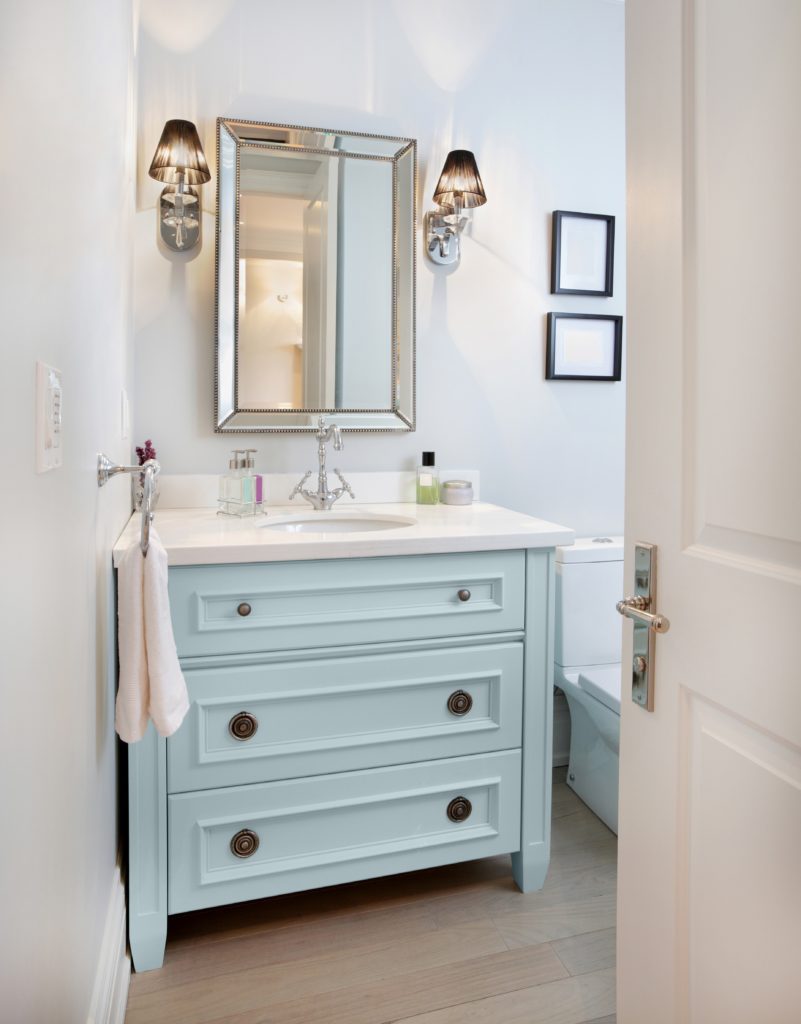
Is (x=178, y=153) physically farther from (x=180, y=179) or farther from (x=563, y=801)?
(x=563, y=801)

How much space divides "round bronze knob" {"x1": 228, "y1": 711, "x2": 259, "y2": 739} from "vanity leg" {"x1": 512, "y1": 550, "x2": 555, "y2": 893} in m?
0.64

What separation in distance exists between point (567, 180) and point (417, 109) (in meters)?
0.53

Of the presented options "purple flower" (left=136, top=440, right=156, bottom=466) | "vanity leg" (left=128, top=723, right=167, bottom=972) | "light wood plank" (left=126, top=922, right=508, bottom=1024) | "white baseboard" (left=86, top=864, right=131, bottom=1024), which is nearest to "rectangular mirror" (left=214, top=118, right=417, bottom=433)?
"purple flower" (left=136, top=440, right=156, bottom=466)

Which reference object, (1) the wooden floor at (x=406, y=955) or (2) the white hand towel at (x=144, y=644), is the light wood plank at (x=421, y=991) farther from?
(2) the white hand towel at (x=144, y=644)

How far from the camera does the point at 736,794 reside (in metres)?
0.83

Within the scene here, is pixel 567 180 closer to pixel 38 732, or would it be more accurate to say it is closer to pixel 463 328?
pixel 463 328

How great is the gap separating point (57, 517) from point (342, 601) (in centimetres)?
80

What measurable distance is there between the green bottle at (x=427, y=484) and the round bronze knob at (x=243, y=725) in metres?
0.90

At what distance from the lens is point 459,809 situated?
1760mm

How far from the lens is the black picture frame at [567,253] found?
238 cm

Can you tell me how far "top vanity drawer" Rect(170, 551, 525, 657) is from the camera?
1.55 m

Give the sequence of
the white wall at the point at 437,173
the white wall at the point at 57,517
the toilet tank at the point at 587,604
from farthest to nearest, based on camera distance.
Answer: the toilet tank at the point at 587,604 < the white wall at the point at 437,173 < the white wall at the point at 57,517

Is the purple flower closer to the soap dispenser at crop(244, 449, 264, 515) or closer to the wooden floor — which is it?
the soap dispenser at crop(244, 449, 264, 515)

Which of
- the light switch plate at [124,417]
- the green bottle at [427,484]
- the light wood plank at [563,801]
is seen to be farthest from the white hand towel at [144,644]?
the light wood plank at [563,801]
